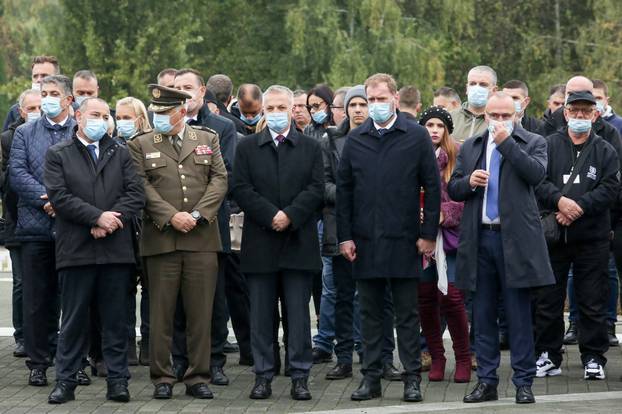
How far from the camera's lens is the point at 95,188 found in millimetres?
10422

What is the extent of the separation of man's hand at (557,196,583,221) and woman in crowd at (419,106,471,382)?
0.79 m

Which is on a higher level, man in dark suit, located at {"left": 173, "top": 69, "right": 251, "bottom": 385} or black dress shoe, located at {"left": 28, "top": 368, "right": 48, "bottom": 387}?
man in dark suit, located at {"left": 173, "top": 69, "right": 251, "bottom": 385}

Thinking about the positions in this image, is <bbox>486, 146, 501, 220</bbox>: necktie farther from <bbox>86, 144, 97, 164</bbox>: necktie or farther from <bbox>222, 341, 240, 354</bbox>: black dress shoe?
<bbox>222, 341, 240, 354</bbox>: black dress shoe

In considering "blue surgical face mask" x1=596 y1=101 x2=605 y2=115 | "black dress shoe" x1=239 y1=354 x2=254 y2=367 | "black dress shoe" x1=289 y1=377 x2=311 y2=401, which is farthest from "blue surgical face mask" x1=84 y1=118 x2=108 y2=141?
"blue surgical face mask" x1=596 y1=101 x2=605 y2=115

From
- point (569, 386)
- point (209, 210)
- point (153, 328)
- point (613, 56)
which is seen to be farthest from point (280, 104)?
point (613, 56)

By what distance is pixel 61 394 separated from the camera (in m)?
10.3

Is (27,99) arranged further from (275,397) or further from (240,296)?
(275,397)

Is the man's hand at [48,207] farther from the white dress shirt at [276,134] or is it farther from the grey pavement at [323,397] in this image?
the white dress shirt at [276,134]

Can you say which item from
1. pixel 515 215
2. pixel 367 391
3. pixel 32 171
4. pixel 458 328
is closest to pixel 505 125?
pixel 515 215

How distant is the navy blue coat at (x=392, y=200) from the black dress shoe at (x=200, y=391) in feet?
4.45

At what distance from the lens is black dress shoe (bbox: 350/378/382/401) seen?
10422 millimetres

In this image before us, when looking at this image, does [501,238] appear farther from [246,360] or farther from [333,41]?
[333,41]

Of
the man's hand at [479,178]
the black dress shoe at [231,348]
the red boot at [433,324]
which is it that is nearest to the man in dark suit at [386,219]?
the man's hand at [479,178]

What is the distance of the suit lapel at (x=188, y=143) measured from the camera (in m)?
10.7
